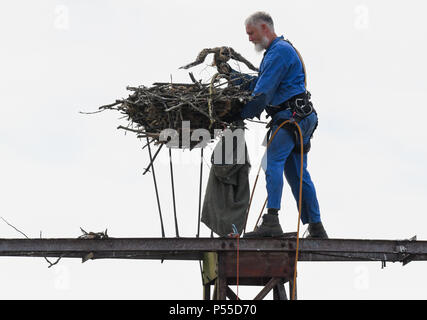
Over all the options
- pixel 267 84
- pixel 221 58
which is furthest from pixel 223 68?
pixel 267 84

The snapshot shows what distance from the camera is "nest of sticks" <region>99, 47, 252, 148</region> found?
36.0 feet

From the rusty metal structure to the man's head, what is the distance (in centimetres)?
225

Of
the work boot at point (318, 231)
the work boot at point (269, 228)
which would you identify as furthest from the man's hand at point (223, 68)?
the work boot at point (318, 231)

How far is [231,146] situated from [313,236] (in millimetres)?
1378

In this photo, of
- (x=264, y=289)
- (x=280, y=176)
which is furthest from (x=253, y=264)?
(x=280, y=176)

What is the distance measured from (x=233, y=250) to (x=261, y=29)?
8.30 ft

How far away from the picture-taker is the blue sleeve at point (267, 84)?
11.1 meters

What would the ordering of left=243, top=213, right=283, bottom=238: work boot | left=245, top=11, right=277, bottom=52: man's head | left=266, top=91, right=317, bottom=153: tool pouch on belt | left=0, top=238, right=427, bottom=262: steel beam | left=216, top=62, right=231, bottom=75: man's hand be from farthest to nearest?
left=216, top=62, right=231, bottom=75: man's hand, left=245, top=11, right=277, bottom=52: man's head, left=266, top=91, right=317, bottom=153: tool pouch on belt, left=243, top=213, right=283, bottom=238: work boot, left=0, top=238, right=427, bottom=262: steel beam

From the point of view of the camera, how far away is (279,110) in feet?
37.6

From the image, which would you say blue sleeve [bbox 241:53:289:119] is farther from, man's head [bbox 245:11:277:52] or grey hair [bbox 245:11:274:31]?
grey hair [bbox 245:11:274:31]

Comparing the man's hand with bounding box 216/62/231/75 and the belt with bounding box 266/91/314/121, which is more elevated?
the man's hand with bounding box 216/62/231/75

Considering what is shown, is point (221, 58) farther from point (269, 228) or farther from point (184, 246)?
point (184, 246)

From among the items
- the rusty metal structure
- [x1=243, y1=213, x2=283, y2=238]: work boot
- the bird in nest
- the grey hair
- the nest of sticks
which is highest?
the grey hair

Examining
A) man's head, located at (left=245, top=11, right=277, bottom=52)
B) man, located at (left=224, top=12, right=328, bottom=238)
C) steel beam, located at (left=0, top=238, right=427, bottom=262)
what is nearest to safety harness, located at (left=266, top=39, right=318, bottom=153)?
man, located at (left=224, top=12, right=328, bottom=238)
